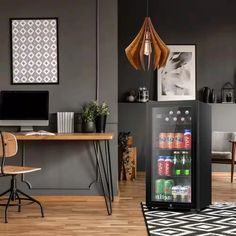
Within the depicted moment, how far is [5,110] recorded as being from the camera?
16.8 ft

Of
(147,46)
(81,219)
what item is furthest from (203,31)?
(81,219)

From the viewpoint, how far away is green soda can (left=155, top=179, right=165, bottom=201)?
4.73 meters

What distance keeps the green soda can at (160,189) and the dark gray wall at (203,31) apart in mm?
3282

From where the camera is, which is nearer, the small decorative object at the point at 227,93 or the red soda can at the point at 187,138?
the red soda can at the point at 187,138

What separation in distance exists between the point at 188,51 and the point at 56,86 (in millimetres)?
3193

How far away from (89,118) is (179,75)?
310cm

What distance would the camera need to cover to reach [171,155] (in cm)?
473

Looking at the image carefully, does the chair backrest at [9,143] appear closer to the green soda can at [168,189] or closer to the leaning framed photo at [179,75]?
the green soda can at [168,189]

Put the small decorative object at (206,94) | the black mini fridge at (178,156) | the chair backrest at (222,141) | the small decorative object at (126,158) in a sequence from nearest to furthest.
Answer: the black mini fridge at (178,156) → the small decorative object at (126,158) → the chair backrest at (222,141) → the small decorative object at (206,94)

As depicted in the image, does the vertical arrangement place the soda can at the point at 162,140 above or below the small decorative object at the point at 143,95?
below

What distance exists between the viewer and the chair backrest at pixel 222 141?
751cm

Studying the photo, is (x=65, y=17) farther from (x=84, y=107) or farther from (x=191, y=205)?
(x=191, y=205)

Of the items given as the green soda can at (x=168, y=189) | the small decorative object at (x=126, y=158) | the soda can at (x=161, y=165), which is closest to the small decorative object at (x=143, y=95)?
the small decorative object at (x=126, y=158)

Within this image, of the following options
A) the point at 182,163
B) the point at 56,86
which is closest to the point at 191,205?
Answer: the point at 182,163
